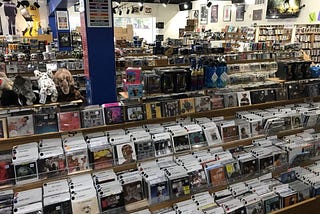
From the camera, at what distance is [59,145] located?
2260 mm

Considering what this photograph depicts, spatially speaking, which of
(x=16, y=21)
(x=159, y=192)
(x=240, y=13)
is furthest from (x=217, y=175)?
(x=16, y=21)

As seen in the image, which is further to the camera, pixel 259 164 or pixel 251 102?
pixel 251 102

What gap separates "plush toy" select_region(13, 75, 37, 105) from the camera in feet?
7.93

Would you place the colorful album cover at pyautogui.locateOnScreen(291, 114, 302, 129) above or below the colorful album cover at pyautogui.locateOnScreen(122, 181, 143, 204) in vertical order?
above

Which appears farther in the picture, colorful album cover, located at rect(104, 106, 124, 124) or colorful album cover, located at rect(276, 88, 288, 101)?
colorful album cover, located at rect(276, 88, 288, 101)

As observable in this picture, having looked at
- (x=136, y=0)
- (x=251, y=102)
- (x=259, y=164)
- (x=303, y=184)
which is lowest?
(x=303, y=184)

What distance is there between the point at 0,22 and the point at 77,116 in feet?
48.0

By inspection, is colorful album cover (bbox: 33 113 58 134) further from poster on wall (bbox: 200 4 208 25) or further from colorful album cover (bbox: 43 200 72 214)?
poster on wall (bbox: 200 4 208 25)

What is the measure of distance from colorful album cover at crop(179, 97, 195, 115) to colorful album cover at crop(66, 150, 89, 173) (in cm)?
106

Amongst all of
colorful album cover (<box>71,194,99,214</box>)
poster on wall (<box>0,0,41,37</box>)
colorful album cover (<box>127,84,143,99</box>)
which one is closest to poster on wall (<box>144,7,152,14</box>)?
poster on wall (<box>0,0,41,37</box>)

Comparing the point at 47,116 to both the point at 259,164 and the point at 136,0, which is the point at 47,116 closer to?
the point at 259,164

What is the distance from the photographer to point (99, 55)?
2719 mm

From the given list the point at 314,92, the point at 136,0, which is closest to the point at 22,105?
the point at 314,92

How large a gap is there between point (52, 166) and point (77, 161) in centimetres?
20
